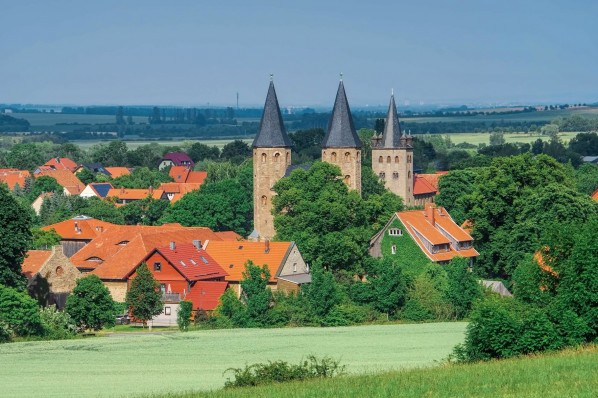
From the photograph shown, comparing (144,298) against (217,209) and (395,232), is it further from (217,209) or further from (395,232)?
(217,209)

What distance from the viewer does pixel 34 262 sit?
230ft

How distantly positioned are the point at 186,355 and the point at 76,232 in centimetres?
4542

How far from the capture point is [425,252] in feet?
265

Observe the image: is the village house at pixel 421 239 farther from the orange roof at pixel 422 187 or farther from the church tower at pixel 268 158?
the orange roof at pixel 422 187

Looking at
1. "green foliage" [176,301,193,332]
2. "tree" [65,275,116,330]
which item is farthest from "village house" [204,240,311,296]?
"tree" [65,275,116,330]

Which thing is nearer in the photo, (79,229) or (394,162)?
(79,229)

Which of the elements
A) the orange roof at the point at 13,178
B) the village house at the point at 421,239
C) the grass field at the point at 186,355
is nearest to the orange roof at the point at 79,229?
the village house at the point at 421,239

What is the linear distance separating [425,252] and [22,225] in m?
23.8

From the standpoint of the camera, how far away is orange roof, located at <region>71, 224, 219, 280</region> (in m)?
73.2

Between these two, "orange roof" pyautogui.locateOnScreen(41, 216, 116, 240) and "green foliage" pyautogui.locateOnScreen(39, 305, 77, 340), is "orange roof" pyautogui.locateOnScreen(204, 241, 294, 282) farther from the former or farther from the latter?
"orange roof" pyautogui.locateOnScreen(41, 216, 116, 240)

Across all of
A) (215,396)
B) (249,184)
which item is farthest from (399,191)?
(215,396)

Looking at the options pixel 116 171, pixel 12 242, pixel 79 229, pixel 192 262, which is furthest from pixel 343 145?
pixel 116 171

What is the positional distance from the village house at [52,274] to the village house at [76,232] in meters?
22.0

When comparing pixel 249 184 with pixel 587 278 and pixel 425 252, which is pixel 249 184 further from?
pixel 587 278
